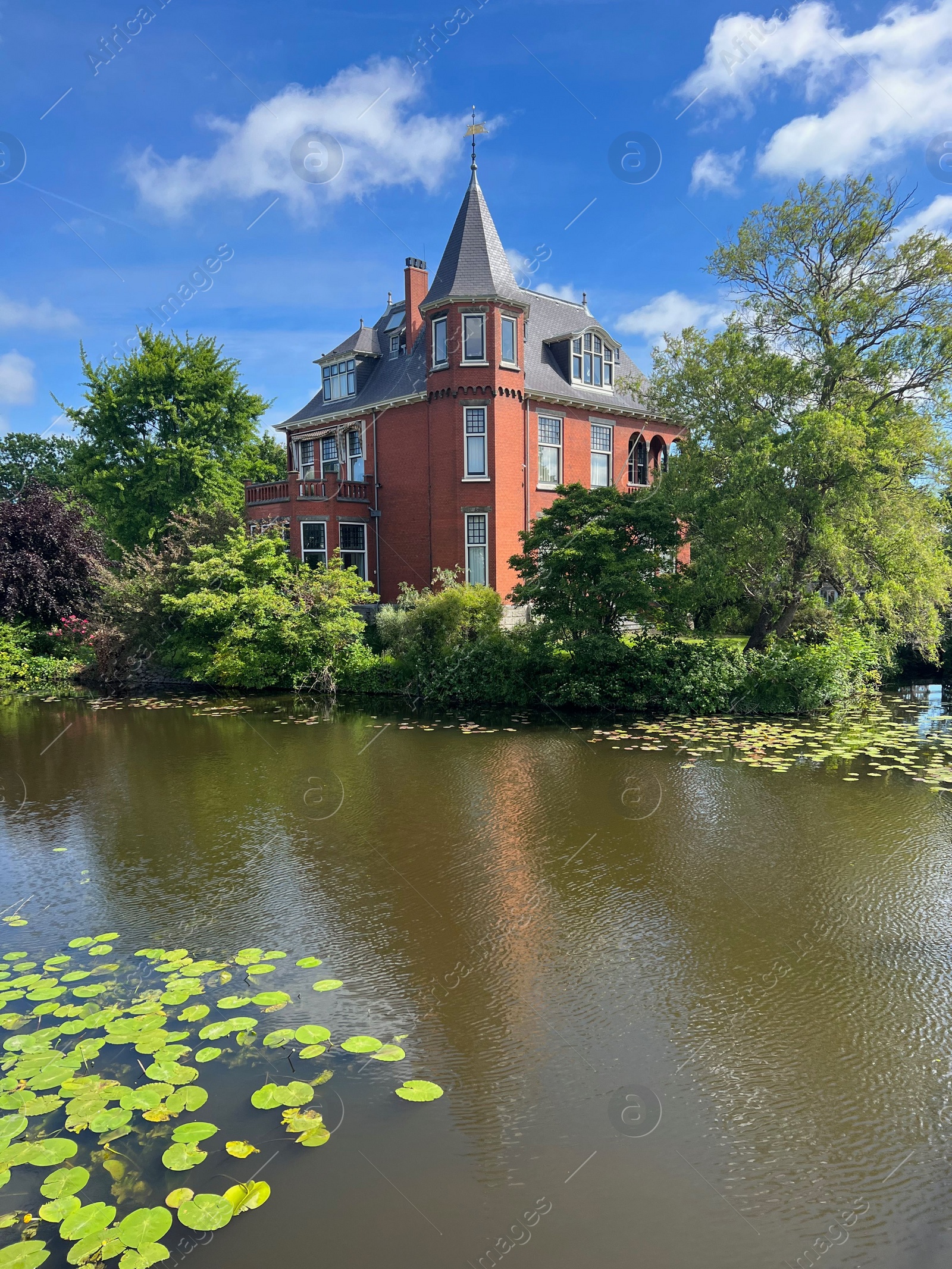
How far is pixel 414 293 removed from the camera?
94.6ft

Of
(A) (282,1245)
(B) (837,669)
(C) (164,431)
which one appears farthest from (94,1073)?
(C) (164,431)

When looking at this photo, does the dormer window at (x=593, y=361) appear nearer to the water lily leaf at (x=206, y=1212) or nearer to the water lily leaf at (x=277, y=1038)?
the water lily leaf at (x=277, y=1038)

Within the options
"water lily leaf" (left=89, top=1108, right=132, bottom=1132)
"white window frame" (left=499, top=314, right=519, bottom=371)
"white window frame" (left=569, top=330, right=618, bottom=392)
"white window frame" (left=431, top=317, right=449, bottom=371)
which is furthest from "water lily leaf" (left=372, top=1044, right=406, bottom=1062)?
"white window frame" (left=569, top=330, right=618, bottom=392)

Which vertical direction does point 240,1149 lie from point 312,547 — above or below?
below

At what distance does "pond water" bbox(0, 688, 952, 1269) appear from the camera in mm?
3832

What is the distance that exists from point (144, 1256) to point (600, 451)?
2801cm

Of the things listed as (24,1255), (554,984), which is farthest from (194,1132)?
(554,984)

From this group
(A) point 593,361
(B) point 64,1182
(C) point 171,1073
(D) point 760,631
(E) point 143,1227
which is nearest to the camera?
(E) point 143,1227

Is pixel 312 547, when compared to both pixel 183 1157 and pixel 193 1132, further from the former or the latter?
pixel 183 1157

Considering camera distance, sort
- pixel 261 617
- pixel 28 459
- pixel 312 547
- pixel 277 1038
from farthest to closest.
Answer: pixel 28 459
pixel 312 547
pixel 261 617
pixel 277 1038

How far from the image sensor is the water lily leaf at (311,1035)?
5.16 m

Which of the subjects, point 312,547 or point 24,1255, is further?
point 312,547

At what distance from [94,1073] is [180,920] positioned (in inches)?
92.5

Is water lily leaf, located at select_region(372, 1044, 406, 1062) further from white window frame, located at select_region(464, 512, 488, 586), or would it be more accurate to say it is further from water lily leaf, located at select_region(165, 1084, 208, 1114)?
white window frame, located at select_region(464, 512, 488, 586)
